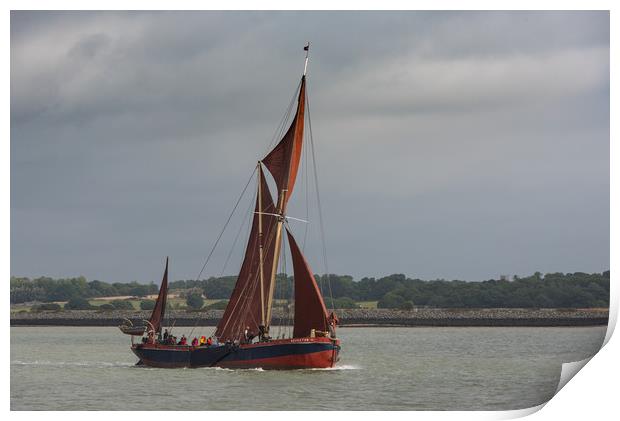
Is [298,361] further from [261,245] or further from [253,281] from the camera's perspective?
[261,245]

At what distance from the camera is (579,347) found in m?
31.3

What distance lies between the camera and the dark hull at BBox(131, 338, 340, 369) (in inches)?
1403

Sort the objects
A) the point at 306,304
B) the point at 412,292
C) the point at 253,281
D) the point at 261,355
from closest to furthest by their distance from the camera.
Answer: the point at 261,355
the point at 306,304
the point at 253,281
the point at 412,292

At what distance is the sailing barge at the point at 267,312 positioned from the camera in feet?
118

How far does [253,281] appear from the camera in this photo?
3881 centimetres

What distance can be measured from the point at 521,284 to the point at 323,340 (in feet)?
107

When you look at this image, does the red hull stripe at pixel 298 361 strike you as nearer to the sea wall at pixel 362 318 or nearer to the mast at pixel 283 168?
the mast at pixel 283 168

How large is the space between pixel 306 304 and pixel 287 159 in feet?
15.7

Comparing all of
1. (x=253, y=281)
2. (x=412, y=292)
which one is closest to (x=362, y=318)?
(x=412, y=292)

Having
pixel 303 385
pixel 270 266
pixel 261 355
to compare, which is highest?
pixel 270 266

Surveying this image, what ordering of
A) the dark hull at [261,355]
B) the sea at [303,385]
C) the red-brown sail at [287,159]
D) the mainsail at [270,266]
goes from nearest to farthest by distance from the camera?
the sea at [303,385], the dark hull at [261,355], the mainsail at [270,266], the red-brown sail at [287,159]

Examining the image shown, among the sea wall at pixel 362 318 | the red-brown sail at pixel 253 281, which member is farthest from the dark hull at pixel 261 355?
the sea wall at pixel 362 318

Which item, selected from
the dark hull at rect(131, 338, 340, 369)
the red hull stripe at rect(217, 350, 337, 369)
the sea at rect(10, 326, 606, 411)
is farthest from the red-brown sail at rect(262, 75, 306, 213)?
the sea at rect(10, 326, 606, 411)
